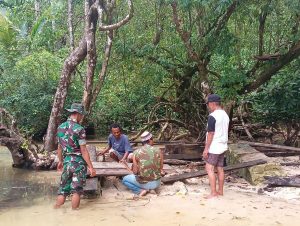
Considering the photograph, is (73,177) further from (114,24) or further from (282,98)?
(282,98)

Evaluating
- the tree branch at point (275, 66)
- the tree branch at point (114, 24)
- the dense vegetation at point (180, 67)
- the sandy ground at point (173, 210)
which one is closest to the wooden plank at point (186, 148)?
the dense vegetation at point (180, 67)

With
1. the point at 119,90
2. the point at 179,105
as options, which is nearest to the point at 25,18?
the point at 119,90

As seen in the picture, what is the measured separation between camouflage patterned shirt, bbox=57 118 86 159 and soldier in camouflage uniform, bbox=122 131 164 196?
1213 mm

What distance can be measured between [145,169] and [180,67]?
5.73 m

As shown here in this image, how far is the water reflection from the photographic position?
731 centimetres

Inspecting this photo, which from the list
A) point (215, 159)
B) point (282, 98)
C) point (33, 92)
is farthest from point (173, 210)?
point (33, 92)

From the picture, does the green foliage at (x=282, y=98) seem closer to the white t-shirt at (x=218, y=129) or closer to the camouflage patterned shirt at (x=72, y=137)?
the white t-shirt at (x=218, y=129)

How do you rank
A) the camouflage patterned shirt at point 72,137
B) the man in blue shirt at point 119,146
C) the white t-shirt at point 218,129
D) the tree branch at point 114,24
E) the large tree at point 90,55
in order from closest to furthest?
the camouflage patterned shirt at point 72,137 → the white t-shirt at point 218,129 → the man in blue shirt at point 119,146 → the tree branch at point 114,24 → the large tree at point 90,55

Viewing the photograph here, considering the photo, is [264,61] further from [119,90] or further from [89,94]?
[119,90]

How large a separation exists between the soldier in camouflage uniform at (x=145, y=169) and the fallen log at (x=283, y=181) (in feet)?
6.80

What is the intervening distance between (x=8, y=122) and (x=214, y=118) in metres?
6.26

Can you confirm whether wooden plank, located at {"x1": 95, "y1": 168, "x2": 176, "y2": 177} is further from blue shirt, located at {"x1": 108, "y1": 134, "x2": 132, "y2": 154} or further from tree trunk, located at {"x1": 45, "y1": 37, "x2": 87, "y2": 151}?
tree trunk, located at {"x1": 45, "y1": 37, "x2": 87, "y2": 151}

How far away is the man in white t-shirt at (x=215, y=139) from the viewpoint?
683cm

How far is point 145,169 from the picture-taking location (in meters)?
7.11
